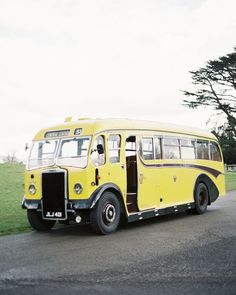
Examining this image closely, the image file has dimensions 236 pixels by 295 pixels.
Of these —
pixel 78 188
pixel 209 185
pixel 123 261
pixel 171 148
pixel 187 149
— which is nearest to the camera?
pixel 123 261

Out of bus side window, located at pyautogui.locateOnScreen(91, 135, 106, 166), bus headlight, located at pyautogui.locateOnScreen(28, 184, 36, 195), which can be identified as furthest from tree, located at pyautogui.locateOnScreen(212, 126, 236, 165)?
bus headlight, located at pyautogui.locateOnScreen(28, 184, 36, 195)

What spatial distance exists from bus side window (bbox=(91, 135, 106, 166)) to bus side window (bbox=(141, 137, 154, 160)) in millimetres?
1666

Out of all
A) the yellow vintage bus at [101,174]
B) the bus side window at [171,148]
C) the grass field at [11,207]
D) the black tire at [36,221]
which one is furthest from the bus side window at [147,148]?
the grass field at [11,207]

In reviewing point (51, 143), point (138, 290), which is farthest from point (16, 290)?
point (51, 143)

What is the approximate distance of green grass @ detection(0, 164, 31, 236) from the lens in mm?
11689

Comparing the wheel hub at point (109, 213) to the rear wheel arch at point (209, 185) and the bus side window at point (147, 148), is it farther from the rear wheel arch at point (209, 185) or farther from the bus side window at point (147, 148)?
the rear wheel arch at point (209, 185)

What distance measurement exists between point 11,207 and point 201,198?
6786 millimetres

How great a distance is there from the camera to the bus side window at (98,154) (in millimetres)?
10516

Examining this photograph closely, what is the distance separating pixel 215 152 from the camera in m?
16.5

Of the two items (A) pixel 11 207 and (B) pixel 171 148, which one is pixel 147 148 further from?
(A) pixel 11 207

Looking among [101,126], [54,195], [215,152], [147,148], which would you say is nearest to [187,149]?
[215,152]

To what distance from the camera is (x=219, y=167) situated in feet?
54.4

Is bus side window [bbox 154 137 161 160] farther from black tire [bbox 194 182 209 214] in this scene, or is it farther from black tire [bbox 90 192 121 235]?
black tire [bbox 194 182 209 214]

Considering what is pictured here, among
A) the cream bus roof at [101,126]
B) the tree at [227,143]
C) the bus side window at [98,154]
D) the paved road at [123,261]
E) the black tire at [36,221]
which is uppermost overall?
the tree at [227,143]
